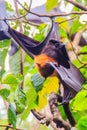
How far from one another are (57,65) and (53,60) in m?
0.02

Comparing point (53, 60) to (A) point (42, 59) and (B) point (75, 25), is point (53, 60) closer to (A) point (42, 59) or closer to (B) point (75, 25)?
(A) point (42, 59)

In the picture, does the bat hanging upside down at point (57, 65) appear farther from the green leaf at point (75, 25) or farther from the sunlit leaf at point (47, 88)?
the green leaf at point (75, 25)

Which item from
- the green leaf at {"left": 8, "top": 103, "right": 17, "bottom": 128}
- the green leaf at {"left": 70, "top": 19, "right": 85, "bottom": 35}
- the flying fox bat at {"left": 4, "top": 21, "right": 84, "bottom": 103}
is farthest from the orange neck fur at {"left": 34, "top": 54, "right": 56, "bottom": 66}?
the green leaf at {"left": 70, "top": 19, "right": 85, "bottom": 35}

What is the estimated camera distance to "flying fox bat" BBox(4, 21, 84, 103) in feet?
2.24

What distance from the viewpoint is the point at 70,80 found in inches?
28.5

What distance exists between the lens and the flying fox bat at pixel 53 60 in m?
0.68

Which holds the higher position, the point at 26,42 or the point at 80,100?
the point at 26,42

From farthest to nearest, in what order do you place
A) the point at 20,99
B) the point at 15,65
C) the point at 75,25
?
the point at 75,25 < the point at 15,65 < the point at 20,99

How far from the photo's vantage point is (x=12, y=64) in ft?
2.78

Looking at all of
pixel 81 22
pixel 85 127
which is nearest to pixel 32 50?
pixel 85 127

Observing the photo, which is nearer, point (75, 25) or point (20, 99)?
point (20, 99)

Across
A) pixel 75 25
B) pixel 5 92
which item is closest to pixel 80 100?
pixel 5 92

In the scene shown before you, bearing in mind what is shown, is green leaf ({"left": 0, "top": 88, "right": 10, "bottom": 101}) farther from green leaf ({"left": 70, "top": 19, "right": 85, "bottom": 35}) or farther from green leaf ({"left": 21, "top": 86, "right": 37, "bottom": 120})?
green leaf ({"left": 70, "top": 19, "right": 85, "bottom": 35})

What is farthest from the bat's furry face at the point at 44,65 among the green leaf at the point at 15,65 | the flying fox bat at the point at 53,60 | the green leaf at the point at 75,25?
the green leaf at the point at 75,25
